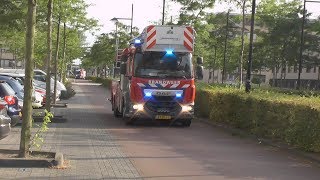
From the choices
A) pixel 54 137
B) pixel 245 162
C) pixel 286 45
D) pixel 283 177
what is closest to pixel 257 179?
pixel 283 177

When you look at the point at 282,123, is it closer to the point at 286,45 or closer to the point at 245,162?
the point at 245,162

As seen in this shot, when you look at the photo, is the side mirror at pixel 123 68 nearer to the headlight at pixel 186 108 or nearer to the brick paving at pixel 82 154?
the brick paving at pixel 82 154

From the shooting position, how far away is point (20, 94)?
16906mm

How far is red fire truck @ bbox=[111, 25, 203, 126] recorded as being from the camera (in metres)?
17.4

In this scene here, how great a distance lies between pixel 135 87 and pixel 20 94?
371 cm

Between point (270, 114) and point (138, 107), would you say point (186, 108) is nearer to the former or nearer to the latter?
point (138, 107)

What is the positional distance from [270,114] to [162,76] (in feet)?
15.0

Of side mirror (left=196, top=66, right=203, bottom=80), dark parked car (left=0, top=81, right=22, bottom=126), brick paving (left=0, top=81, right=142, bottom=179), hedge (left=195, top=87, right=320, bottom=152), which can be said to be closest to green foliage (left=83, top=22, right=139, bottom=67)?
hedge (left=195, top=87, right=320, bottom=152)

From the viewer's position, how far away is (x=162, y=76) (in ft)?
57.3

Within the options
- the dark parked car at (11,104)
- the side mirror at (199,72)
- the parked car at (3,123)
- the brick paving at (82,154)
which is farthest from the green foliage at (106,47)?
the parked car at (3,123)

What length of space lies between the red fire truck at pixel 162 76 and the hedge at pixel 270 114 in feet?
4.85

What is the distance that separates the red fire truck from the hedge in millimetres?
1477

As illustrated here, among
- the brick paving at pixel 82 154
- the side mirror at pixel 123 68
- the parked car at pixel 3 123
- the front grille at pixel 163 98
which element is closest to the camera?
the brick paving at pixel 82 154

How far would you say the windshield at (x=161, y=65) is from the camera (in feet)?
57.5
